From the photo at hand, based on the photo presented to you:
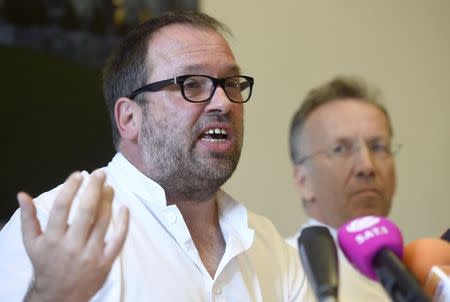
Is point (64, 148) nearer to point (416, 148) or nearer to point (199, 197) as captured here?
point (199, 197)

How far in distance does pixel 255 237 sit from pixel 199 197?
0.19m

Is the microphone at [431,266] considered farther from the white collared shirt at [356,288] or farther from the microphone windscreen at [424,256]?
the white collared shirt at [356,288]

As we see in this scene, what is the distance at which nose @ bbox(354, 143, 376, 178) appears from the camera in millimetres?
1850

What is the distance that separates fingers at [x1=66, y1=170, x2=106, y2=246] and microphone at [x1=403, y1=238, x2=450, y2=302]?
41 centimetres

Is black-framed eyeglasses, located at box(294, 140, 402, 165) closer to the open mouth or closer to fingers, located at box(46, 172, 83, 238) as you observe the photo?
the open mouth

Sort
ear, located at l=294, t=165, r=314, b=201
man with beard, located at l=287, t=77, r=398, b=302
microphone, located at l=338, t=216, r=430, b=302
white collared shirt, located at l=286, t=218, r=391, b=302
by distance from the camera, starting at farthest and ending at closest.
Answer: ear, located at l=294, t=165, r=314, b=201, man with beard, located at l=287, t=77, r=398, b=302, white collared shirt, located at l=286, t=218, r=391, b=302, microphone, located at l=338, t=216, r=430, b=302

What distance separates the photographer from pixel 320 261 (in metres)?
0.67

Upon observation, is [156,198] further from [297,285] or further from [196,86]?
[297,285]

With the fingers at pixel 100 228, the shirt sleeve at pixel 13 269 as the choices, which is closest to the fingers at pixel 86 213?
the fingers at pixel 100 228

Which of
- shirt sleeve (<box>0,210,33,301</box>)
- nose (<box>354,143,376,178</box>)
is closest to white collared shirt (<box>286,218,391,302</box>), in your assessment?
nose (<box>354,143,376,178</box>)

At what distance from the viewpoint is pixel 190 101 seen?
121cm

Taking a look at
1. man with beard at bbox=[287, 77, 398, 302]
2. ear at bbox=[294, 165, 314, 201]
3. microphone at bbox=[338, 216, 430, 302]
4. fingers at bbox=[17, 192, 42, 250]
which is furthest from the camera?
ear at bbox=[294, 165, 314, 201]

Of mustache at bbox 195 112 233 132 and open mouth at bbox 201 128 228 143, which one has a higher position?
mustache at bbox 195 112 233 132

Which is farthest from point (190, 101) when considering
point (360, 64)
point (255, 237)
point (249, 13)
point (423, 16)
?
point (423, 16)
